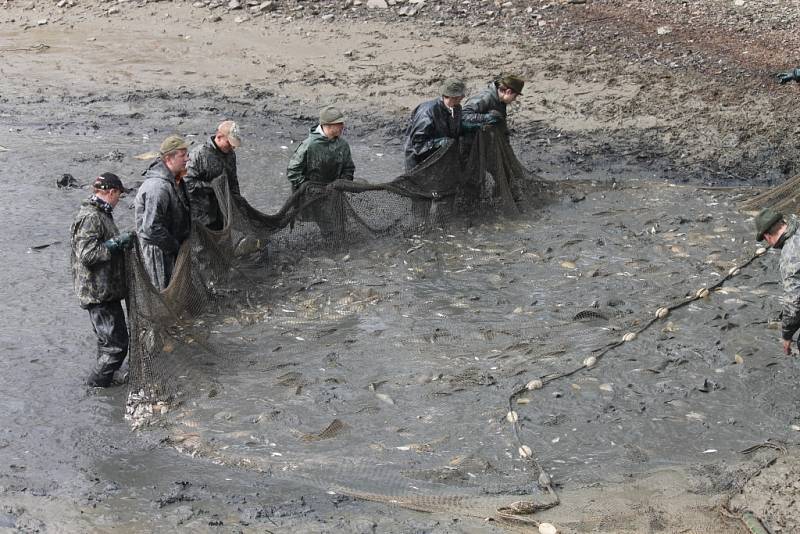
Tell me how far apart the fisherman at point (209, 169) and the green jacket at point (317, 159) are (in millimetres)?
708

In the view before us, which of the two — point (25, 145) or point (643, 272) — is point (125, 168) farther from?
point (643, 272)

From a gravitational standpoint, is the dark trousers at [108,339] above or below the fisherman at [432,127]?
below

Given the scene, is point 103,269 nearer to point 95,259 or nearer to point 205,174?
point 95,259

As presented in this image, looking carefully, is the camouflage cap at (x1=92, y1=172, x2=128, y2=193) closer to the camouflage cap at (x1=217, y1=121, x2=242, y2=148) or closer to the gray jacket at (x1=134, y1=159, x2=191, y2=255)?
the gray jacket at (x1=134, y1=159, x2=191, y2=255)

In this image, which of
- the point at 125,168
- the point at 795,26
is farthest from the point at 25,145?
the point at 795,26

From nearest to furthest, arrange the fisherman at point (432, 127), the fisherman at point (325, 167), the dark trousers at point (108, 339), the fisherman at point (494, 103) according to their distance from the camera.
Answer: the dark trousers at point (108, 339)
the fisherman at point (325, 167)
the fisherman at point (432, 127)
the fisherman at point (494, 103)

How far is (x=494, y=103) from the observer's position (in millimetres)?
9992

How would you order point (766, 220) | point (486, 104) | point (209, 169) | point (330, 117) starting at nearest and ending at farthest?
point (766, 220)
point (209, 169)
point (330, 117)
point (486, 104)

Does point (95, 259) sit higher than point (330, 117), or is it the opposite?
point (330, 117)

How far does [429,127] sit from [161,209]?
331 centimetres

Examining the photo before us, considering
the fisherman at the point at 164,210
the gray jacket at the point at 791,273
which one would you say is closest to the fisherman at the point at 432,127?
the fisherman at the point at 164,210

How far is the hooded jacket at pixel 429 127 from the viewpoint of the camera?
31.5 ft

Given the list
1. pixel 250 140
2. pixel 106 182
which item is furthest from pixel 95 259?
pixel 250 140

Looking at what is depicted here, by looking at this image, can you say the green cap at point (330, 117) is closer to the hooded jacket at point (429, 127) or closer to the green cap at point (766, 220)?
the hooded jacket at point (429, 127)
